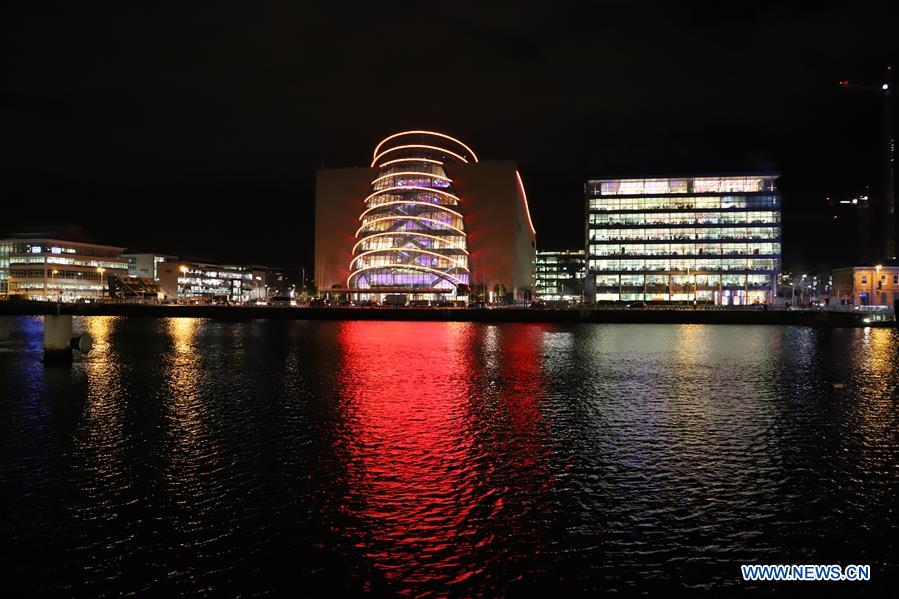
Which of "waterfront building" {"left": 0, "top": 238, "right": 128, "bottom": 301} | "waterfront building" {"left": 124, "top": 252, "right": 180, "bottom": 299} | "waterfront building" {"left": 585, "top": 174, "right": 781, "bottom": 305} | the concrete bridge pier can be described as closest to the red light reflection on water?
the concrete bridge pier

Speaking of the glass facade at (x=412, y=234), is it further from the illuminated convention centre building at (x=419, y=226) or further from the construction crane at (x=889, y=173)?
the construction crane at (x=889, y=173)

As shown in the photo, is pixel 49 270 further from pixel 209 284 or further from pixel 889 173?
pixel 889 173

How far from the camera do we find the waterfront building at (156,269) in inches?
6412

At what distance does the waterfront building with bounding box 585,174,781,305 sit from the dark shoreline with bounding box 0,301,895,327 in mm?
27955

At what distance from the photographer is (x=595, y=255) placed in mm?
114562

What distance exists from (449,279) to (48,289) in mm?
90122

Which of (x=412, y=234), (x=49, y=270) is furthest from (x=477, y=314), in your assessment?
(x=49, y=270)

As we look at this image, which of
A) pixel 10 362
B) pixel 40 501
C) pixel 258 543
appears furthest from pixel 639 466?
pixel 10 362

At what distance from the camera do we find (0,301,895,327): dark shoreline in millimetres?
76250

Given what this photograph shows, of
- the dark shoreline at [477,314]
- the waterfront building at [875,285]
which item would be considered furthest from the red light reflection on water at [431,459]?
the waterfront building at [875,285]

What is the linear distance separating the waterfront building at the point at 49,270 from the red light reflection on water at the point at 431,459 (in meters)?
132

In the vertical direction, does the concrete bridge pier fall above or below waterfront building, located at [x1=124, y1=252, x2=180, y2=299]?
below

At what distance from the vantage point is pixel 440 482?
13336 mm

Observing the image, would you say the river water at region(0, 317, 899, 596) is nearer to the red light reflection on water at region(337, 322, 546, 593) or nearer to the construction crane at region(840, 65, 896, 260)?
the red light reflection on water at region(337, 322, 546, 593)
